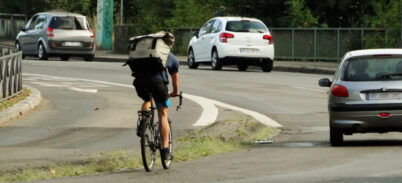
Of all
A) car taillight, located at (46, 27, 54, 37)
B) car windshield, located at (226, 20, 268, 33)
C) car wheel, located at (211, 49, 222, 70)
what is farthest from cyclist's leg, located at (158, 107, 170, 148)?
car taillight, located at (46, 27, 54, 37)

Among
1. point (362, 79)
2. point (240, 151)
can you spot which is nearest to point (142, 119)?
point (240, 151)

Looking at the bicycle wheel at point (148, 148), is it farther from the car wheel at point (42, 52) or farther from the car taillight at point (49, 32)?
the car wheel at point (42, 52)

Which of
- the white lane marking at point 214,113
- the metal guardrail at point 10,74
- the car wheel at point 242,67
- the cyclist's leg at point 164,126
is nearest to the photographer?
the cyclist's leg at point 164,126

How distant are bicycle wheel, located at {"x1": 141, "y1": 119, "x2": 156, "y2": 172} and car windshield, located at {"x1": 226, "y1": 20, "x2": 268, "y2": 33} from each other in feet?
71.9

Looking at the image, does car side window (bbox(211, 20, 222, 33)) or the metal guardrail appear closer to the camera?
the metal guardrail

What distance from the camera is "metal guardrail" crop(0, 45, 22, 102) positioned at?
19438 millimetres

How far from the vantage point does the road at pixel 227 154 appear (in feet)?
37.2

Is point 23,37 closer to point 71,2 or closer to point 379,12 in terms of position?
point 379,12

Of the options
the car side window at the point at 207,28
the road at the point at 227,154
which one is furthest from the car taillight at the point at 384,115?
the car side window at the point at 207,28

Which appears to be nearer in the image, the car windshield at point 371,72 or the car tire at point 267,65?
the car windshield at point 371,72

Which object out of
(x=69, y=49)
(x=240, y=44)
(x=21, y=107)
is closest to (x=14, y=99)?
(x=21, y=107)

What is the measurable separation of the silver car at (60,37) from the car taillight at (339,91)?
2560 cm

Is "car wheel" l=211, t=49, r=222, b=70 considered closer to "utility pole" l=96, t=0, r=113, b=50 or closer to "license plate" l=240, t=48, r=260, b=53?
"license plate" l=240, t=48, r=260, b=53

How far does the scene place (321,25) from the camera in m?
42.0
